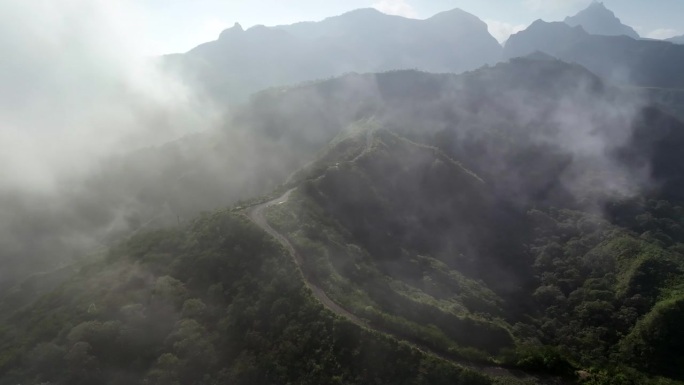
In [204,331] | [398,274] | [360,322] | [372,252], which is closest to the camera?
[360,322]

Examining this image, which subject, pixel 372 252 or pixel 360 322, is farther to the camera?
pixel 372 252

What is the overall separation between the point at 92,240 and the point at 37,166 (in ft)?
268

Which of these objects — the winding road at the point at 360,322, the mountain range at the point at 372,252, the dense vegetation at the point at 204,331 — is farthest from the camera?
the mountain range at the point at 372,252

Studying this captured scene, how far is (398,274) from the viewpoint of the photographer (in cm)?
8238

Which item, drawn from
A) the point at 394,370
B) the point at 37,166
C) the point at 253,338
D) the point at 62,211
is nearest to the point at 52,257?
the point at 62,211

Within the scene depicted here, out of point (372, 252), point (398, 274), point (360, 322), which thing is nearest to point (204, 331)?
point (360, 322)

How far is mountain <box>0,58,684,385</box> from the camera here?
58.3 m

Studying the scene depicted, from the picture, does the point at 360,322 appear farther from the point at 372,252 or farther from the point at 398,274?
the point at 372,252

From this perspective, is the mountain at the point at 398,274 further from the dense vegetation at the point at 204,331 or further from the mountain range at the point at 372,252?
the mountain range at the point at 372,252

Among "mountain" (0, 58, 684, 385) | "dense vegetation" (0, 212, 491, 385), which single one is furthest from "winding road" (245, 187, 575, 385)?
"dense vegetation" (0, 212, 491, 385)

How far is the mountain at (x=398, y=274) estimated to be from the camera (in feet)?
191

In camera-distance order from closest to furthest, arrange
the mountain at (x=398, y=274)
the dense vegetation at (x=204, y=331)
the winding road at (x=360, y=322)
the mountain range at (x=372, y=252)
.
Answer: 1. the winding road at (x=360, y=322)
2. the dense vegetation at (x=204, y=331)
3. the mountain at (x=398, y=274)
4. the mountain range at (x=372, y=252)

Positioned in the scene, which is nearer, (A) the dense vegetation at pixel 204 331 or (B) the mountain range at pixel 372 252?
(A) the dense vegetation at pixel 204 331

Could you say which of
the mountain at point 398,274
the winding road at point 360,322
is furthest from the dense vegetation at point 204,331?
the winding road at point 360,322
